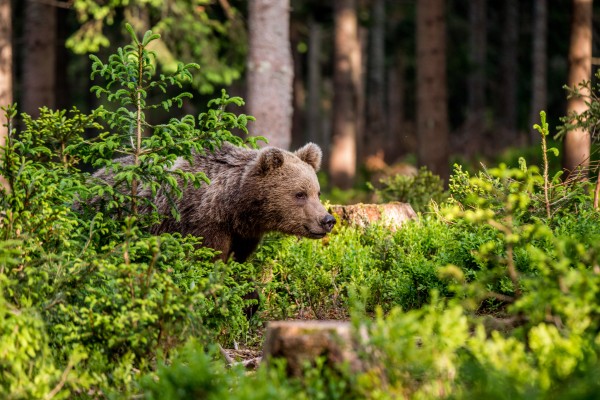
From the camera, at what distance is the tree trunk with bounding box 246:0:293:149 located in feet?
38.8

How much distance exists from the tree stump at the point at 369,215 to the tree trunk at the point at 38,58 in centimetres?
876

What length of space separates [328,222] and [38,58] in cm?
1036

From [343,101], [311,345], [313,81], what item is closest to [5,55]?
[311,345]

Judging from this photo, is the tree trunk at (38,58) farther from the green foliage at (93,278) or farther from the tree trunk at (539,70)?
the tree trunk at (539,70)

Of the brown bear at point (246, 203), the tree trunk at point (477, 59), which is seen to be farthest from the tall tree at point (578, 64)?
the tree trunk at point (477, 59)

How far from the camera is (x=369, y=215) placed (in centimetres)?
921

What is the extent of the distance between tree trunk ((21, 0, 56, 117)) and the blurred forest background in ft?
0.07

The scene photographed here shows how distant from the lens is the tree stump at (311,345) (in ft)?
13.6

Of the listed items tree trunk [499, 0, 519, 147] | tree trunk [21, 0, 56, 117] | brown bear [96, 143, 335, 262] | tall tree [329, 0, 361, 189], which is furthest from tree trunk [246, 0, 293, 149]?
tree trunk [499, 0, 519, 147]

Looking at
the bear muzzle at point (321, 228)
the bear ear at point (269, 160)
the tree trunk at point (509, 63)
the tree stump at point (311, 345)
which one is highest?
the tree trunk at point (509, 63)

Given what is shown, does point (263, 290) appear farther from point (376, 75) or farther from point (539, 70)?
point (376, 75)

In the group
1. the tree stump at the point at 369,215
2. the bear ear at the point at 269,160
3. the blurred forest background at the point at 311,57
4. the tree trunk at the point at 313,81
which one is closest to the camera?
the bear ear at the point at 269,160

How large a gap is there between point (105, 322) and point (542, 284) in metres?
2.52

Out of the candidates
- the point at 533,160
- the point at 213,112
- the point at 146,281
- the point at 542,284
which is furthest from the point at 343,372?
the point at 533,160
